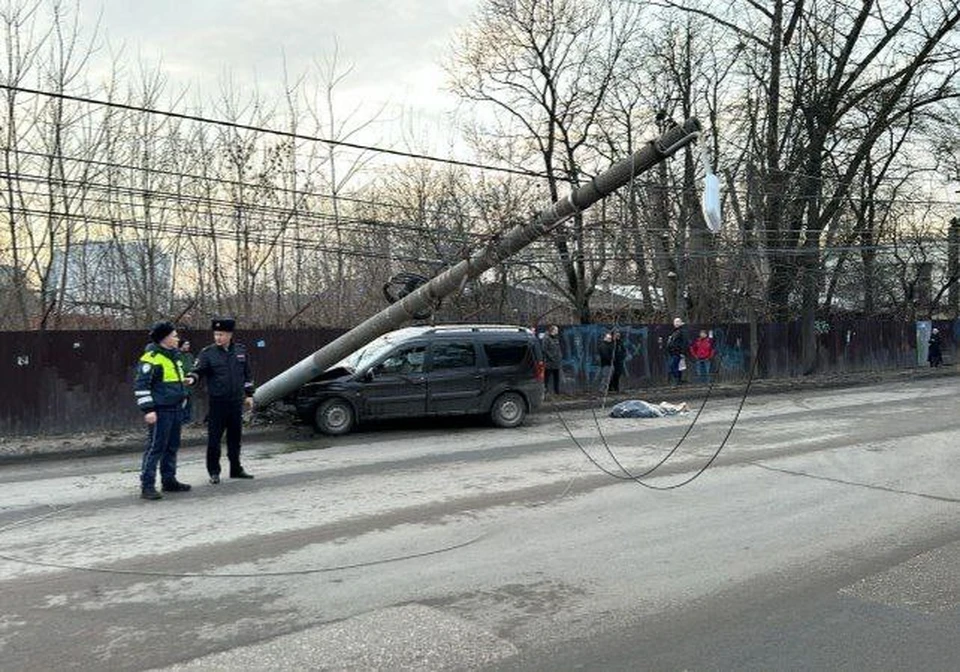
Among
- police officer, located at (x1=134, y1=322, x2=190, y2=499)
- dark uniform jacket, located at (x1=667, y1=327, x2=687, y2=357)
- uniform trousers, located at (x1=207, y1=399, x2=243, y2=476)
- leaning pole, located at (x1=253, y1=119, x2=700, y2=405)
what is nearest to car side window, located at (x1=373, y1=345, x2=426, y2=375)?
leaning pole, located at (x1=253, y1=119, x2=700, y2=405)

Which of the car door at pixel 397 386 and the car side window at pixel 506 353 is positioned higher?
the car side window at pixel 506 353

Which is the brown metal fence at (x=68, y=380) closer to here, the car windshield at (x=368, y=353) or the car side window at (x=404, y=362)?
the car windshield at (x=368, y=353)

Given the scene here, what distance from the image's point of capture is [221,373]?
8922 mm

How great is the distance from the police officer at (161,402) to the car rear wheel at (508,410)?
6558 millimetres

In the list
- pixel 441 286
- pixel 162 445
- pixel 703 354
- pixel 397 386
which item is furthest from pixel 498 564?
pixel 703 354

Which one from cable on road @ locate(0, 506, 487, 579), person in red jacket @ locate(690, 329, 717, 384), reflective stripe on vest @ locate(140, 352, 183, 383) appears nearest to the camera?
cable on road @ locate(0, 506, 487, 579)

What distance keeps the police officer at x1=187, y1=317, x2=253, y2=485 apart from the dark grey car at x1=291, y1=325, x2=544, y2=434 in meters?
3.93

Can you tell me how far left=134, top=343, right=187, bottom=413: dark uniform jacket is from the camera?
811cm

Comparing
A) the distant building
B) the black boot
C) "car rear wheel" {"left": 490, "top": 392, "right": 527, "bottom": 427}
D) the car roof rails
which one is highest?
the distant building

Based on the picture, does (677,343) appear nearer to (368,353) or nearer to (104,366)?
(368,353)

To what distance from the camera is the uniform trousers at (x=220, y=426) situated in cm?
891

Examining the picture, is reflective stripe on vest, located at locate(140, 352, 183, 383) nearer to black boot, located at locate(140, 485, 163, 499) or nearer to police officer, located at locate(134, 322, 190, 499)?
police officer, located at locate(134, 322, 190, 499)

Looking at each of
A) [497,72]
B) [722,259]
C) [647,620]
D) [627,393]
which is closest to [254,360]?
[627,393]

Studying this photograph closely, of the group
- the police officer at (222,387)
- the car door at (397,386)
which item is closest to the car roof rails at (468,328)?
the car door at (397,386)
